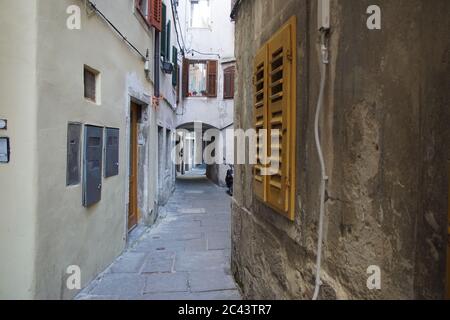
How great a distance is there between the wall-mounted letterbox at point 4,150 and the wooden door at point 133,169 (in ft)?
12.5

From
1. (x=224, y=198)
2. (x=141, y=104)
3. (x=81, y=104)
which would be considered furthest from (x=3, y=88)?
(x=224, y=198)

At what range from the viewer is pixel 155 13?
7832 mm

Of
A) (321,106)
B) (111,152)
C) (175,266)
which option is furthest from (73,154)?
(321,106)

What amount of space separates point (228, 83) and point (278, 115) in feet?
43.9

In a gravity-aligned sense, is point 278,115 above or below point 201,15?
below

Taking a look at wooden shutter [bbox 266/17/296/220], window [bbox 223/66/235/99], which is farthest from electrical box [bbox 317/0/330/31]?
window [bbox 223/66/235/99]

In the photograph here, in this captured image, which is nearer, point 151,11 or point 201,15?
point 151,11

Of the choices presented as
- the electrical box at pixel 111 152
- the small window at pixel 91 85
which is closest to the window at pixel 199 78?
the electrical box at pixel 111 152

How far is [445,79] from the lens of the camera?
1.26 m

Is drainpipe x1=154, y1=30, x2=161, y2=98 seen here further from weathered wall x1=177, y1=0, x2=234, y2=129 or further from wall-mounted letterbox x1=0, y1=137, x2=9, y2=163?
weathered wall x1=177, y1=0, x2=234, y2=129

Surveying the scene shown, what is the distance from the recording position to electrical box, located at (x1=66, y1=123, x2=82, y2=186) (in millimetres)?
3606

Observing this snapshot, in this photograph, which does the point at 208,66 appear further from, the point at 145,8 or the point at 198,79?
the point at 145,8

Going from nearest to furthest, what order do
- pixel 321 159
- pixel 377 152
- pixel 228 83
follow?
1. pixel 377 152
2. pixel 321 159
3. pixel 228 83
